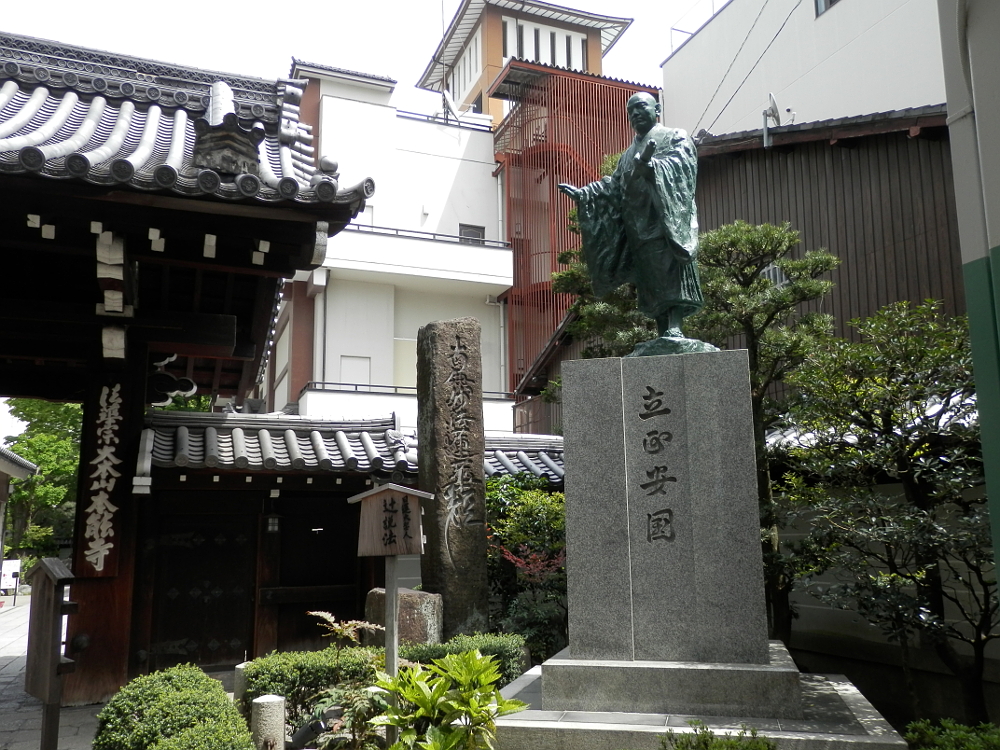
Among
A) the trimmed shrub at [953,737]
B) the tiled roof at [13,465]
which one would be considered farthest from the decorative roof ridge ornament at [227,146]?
the tiled roof at [13,465]

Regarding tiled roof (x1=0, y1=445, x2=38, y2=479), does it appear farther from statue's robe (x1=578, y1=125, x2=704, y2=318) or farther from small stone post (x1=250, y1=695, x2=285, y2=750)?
statue's robe (x1=578, y1=125, x2=704, y2=318)

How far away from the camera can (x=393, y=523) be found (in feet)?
19.5

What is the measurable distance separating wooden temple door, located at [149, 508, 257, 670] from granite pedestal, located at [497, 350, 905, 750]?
5705 millimetres

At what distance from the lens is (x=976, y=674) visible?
294 inches

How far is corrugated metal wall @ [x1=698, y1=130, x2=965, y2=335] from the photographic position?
36.7 ft

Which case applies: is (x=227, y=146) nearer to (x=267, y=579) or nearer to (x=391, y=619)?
(x=391, y=619)

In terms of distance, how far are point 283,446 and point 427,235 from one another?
1382cm

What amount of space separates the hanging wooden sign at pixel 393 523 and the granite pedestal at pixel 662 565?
1.25 meters

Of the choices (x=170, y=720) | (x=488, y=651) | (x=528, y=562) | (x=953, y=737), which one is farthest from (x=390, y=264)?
(x=953, y=737)

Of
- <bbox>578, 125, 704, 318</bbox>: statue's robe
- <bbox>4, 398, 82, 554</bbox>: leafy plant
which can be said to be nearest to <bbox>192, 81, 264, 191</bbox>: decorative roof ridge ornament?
<bbox>578, 125, 704, 318</bbox>: statue's robe

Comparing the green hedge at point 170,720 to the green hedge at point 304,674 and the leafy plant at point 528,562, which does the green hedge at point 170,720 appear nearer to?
the green hedge at point 304,674

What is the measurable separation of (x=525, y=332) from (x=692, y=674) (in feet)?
62.1

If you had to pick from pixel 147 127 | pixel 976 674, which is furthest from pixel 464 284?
pixel 976 674

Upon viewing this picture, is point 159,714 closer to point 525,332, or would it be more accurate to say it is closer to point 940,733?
point 940,733
